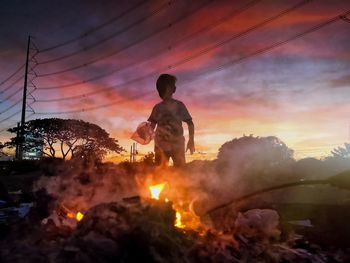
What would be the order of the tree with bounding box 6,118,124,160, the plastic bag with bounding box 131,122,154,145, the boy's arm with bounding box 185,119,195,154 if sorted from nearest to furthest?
the boy's arm with bounding box 185,119,195,154, the plastic bag with bounding box 131,122,154,145, the tree with bounding box 6,118,124,160

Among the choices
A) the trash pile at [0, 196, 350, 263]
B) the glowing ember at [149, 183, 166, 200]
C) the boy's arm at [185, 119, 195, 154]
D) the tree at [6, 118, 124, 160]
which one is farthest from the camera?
the tree at [6, 118, 124, 160]

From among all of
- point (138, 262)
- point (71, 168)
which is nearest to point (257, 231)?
point (138, 262)

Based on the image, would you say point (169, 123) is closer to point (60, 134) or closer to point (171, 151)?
point (171, 151)

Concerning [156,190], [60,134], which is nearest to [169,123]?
[156,190]

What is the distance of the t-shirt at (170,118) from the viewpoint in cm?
893

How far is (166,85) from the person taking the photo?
9.05 m

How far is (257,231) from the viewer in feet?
22.6

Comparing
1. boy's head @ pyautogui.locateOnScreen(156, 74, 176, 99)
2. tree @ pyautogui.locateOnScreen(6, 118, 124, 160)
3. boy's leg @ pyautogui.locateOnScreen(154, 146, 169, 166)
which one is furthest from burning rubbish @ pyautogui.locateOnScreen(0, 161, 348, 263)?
tree @ pyautogui.locateOnScreen(6, 118, 124, 160)

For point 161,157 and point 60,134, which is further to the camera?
point 60,134

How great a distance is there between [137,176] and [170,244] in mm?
3145

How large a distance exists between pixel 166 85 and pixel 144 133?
139 centimetres

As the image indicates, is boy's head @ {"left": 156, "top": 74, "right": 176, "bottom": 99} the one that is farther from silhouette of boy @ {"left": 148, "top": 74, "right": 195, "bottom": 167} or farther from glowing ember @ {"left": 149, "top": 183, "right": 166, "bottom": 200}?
glowing ember @ {"left": 149, "top": 183, "right": 166, "bottom": 200}

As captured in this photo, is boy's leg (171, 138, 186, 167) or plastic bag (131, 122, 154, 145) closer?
boy's leg (171, 138, 186, 167)

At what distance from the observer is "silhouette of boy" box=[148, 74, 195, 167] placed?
8.89 meters
